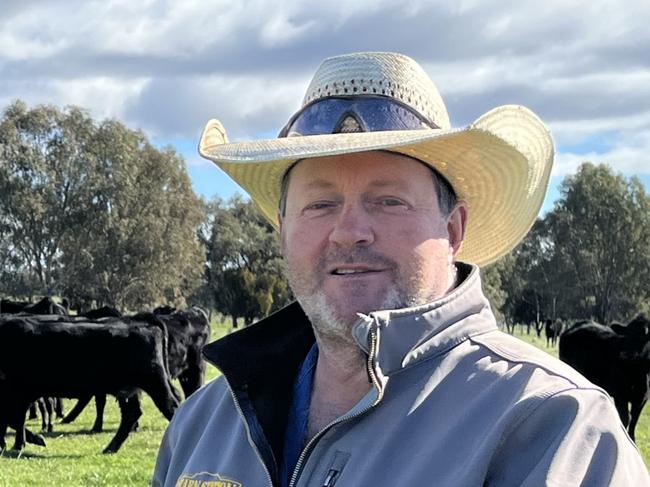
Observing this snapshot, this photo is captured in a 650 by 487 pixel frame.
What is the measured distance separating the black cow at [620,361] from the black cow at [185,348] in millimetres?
5789

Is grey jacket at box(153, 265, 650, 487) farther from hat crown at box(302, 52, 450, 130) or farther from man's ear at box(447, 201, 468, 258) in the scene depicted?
hat crown at box(302, 52, 450, 130)

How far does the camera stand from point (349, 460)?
7.04 ft

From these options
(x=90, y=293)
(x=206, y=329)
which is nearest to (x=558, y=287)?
(x=90, y=293)

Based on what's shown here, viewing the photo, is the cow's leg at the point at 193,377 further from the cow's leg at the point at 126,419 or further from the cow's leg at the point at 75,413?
the cow's leg at the point at 126,419

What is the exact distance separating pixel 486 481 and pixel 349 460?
12.5 inches

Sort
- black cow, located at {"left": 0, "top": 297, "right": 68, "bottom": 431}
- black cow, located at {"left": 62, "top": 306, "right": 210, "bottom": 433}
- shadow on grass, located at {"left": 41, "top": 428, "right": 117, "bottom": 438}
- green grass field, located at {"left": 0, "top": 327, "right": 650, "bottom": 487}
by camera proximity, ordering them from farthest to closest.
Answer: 1. black cow, located at {"left": 62, "top": 306, "right": 210, "bottom": 433}
2. black cow, located at {"left": 0, "top": 297, "right": 68, "bottom": 431}
3. shadow on grass, located at {"left": 41, "top": 428, "right": 117, "bottom": 438}
4. green grass field, located at {"left": 0, "top": 327, "right": 650, "bottom": 487}

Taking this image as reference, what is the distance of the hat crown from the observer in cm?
253

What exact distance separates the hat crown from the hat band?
16mm

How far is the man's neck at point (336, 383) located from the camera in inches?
97.1

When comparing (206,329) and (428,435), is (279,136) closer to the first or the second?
(428,435)

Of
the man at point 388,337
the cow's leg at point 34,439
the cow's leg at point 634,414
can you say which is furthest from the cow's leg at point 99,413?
the man at point 388,337

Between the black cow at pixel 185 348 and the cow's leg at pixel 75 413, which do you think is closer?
the black cow at pixel 185 348

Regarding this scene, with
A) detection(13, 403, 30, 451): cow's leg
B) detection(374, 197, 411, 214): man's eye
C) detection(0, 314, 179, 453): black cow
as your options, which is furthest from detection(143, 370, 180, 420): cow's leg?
detection(374, 197, 411, 214): man's eye

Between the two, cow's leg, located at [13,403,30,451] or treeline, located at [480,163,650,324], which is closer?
cow's leg, located at [13,403,30,451]
